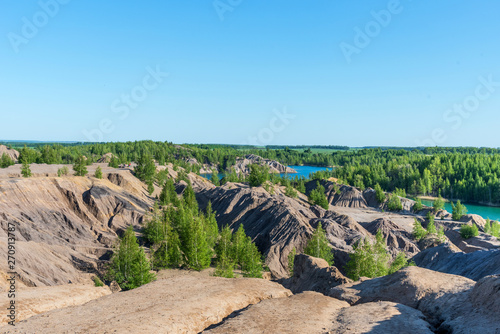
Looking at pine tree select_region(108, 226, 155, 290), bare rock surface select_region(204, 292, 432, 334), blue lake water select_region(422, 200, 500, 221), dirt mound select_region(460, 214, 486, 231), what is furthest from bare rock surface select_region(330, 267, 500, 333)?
blue lake water select_region(422, 200, 500, 221)

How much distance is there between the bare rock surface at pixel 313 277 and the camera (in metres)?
35.2

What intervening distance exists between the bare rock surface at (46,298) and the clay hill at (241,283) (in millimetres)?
93

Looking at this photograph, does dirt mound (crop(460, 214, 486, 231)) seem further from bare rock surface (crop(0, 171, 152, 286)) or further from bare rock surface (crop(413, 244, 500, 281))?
bare rock surface (crop(0, 171, 152, 286))

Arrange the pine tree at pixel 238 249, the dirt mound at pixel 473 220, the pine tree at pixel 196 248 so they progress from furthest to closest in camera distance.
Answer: the dirt mound at pixel 473 220
the pine tree at pixel 238 249
the pine tree at pixel 196 248

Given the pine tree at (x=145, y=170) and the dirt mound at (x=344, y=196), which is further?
the dirt mound at (x=344, y=196)

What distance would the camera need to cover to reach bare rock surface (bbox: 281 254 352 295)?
1388 inches

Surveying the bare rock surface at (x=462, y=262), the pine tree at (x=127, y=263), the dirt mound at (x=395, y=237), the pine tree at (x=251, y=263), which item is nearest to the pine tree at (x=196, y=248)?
the pine tree at (x=251, y=263)

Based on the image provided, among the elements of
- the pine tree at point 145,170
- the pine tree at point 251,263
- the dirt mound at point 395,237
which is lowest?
the dirt mound at point 395,237

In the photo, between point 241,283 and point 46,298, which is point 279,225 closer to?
point 241,283

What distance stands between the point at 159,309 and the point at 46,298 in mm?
9334

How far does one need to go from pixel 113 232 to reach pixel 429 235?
65695 millimetres

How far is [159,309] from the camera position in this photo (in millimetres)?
23359

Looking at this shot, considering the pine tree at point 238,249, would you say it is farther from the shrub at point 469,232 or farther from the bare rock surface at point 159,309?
the shrub at point 469,232

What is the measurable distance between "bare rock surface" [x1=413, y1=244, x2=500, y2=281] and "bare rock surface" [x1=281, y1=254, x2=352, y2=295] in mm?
17543
